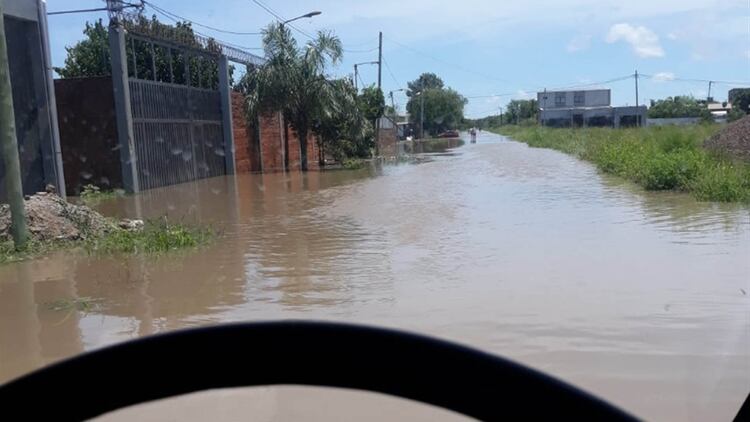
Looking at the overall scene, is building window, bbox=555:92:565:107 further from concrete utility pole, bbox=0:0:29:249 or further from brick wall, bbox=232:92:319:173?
concrete utility pole, bbox=0:0:29:249

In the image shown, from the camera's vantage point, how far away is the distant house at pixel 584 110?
81.2m

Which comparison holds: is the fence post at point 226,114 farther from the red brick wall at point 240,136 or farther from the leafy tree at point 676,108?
the leafy tree at point 676,108

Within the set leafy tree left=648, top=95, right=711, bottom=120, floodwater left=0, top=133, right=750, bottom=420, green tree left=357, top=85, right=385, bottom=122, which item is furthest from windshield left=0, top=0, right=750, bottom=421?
leafy tree left=648, top=95, right=711, bottom=120

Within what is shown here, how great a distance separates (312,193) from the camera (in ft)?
61.4

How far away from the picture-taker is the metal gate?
64.8 feet

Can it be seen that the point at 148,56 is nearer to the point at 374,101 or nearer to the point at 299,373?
the point at 374,101

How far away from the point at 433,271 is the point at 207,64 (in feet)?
71.0

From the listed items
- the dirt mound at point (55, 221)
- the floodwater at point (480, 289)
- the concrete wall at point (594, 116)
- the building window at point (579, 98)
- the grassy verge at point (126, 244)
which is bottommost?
the floodwater at point (480, 289)

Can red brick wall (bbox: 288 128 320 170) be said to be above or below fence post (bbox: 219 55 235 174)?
below

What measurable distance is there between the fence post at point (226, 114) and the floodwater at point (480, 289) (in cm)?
1259

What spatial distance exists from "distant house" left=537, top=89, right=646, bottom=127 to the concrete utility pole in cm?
7229

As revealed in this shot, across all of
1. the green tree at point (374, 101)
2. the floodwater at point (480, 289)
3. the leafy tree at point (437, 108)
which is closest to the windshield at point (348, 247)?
the floodwater at point (480, 289)

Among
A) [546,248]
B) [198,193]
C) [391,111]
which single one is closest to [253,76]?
[198,193]

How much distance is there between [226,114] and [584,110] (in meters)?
69.6
